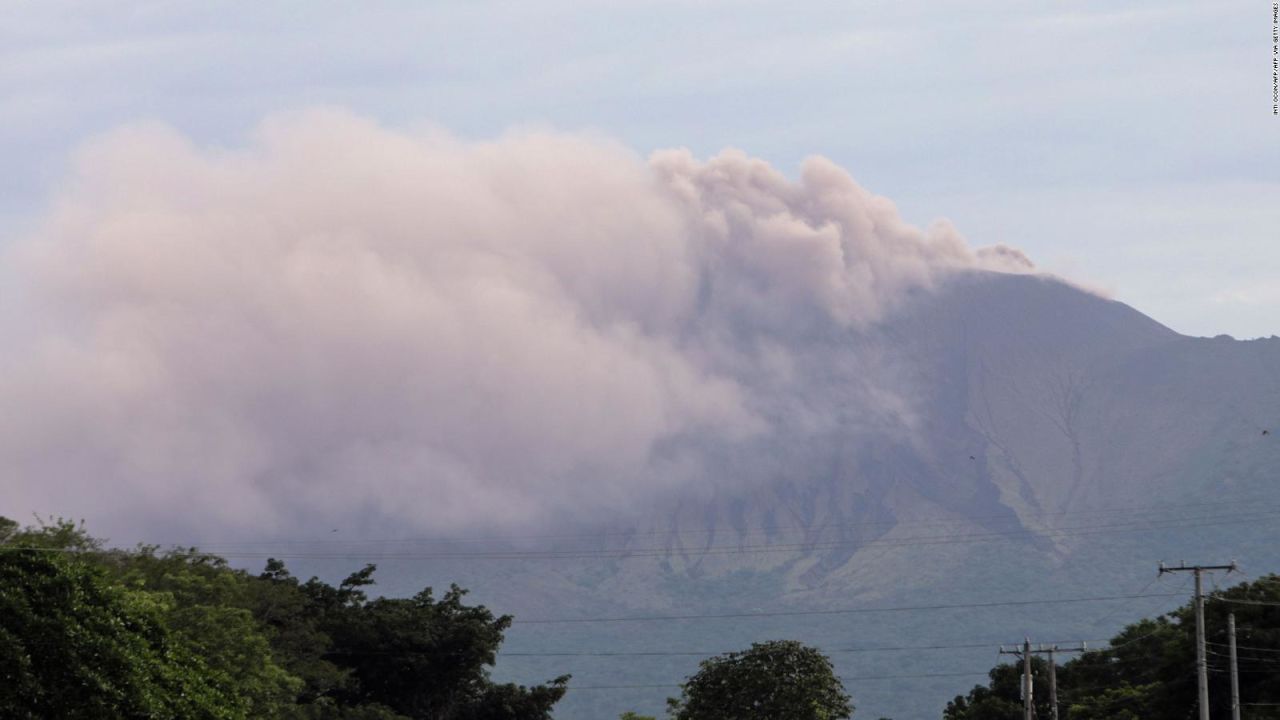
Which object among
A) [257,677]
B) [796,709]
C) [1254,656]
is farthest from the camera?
[796,709]

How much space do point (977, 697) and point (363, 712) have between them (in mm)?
44543

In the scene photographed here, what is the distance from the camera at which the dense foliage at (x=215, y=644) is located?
57438 millimetres

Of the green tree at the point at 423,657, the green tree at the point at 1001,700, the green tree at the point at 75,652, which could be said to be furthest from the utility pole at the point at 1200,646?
the green tree at the point at 423,657

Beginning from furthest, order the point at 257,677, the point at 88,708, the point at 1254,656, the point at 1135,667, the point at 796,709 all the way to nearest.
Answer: the point at 1135,667
the point at 796,709
the point at 1254,656
the point at 257,677
the point at 88,708

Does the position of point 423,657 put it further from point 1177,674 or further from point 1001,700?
point 1177,674

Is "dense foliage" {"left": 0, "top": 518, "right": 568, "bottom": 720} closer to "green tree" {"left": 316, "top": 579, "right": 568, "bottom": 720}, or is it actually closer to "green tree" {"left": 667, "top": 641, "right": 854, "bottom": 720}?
"green tree" {"left": 316, "top": 579, "right": 568, "bottom": 720}

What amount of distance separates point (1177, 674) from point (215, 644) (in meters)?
53.0

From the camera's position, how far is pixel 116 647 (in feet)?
195

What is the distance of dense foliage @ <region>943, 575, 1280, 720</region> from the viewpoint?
314 ft

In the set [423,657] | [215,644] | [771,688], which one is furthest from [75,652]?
[423,657]

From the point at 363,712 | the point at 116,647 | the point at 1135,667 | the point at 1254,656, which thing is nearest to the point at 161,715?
the point at 116,647

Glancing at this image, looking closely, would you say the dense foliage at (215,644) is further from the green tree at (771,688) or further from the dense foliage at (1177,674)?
the dense foliage at (1177,674)

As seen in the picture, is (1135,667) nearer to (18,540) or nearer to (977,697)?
(977,697)

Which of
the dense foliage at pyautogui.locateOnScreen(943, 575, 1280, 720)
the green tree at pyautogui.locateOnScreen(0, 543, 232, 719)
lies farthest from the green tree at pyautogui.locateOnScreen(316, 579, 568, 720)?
the green tree at pyautogui.locateOnScreen(0, 543, 232, 719)
